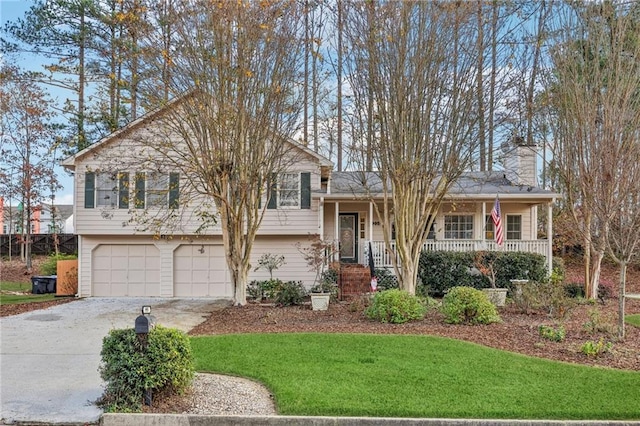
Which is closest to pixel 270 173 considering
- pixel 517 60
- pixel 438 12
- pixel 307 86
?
pixel 307 86

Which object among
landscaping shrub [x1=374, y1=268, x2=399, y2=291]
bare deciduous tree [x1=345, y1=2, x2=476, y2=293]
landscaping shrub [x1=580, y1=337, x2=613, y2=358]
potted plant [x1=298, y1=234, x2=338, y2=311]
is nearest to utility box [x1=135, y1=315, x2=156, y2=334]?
landscaping shrub [x1=580, y1=337, x2=613, y2=358]

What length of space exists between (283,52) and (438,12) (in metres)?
3.77

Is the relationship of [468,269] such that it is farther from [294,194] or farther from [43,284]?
[43,284]

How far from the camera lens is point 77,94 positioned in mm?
21578

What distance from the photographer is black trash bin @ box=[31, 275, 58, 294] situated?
54.5 ft

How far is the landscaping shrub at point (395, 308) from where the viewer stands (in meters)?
9.62

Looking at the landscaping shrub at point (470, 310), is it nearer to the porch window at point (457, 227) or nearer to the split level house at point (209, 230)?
the split level house at point (209, 230)

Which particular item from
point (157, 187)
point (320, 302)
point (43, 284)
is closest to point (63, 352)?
point (320, 302)

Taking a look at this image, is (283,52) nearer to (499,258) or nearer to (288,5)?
(288,5)

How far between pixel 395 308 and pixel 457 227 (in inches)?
337

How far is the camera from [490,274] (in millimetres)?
14094

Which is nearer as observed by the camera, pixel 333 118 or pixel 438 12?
pixel 438 12

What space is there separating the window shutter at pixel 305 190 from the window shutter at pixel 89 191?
279 inches

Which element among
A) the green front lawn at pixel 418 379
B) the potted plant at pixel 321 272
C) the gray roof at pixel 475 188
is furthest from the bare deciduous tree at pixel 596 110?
the potted plant at pixel 321 272
